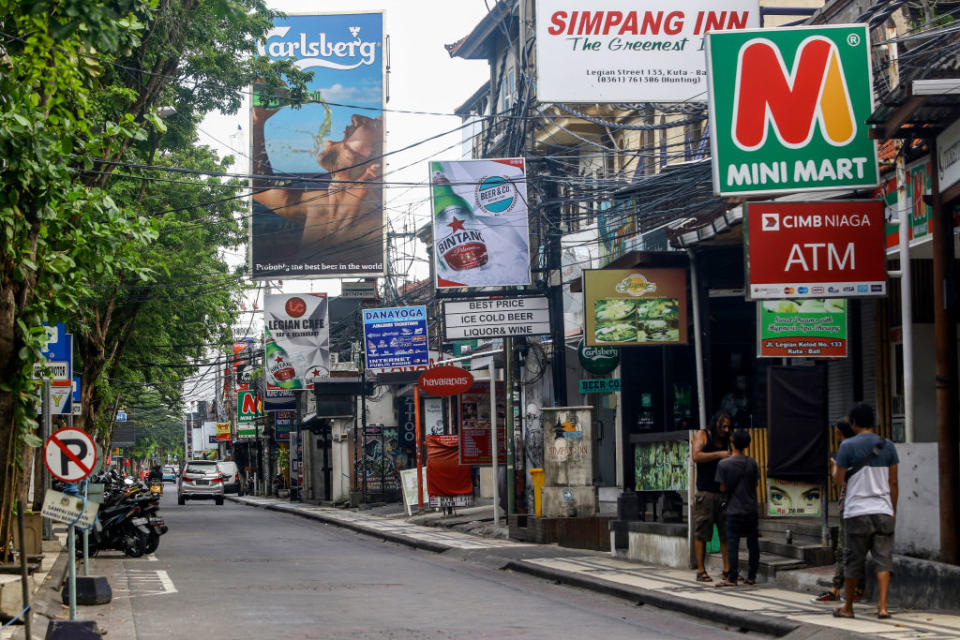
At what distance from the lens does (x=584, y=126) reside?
31.0m

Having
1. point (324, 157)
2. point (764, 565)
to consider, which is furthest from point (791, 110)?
point (324, 157)

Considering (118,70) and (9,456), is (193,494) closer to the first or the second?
(118,70)

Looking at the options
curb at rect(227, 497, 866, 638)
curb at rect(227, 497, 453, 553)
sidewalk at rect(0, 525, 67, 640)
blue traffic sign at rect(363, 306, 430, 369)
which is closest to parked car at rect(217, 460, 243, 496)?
curb at rect(227, 497, 453, 553)

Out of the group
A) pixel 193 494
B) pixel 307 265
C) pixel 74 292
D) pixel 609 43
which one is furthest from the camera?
pixel 193 494

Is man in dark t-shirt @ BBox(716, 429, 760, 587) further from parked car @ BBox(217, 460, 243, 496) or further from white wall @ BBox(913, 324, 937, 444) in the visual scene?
parked car @ BBox(217, 460, 243, 496)

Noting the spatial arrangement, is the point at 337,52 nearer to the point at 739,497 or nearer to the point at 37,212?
the point at 37,212

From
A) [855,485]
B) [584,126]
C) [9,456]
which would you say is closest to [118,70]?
[9,456]

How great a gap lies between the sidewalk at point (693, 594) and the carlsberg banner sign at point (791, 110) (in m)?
4.41

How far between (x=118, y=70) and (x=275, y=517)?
793 inches

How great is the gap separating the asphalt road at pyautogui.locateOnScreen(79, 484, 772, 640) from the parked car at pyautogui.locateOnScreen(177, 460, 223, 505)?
A: 32.0 meters

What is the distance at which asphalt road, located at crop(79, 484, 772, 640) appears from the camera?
37.2 ft

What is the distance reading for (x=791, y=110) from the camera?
45.9 feet

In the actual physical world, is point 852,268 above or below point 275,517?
above

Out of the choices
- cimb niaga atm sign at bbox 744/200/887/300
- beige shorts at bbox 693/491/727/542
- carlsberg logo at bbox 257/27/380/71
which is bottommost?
beige shorts at bbox 693/491/727/542
